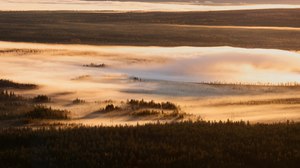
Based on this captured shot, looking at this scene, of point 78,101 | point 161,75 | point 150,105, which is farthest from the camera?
point 161,75

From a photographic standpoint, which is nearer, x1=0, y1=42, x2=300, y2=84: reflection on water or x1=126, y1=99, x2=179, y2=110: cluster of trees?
x1=126, y1=99, x2=179, y2=110: cluster of trees

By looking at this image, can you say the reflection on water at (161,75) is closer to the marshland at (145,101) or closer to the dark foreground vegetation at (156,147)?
the marshland at (145,101)

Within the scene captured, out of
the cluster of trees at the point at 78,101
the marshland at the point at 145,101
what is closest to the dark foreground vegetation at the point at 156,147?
the marshland at the point at 145,101

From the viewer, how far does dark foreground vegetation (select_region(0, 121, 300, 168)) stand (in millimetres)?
11039

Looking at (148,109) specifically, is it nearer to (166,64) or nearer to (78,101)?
(78,101)

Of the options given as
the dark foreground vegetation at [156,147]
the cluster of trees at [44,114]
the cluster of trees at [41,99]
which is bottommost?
the dark foreground vegetation at [156,147]

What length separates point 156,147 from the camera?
11.9 metres

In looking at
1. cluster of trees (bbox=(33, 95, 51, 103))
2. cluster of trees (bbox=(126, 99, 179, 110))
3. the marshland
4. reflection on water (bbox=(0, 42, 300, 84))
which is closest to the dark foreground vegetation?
the marshland

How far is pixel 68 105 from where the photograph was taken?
22.3 m

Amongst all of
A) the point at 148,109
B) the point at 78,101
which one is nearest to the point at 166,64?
the point at 78,101

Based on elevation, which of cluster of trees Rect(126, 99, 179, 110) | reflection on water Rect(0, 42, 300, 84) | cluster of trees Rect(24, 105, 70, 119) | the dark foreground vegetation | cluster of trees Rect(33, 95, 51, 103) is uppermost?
reflection on water Rect(0, 42, 300, 84)

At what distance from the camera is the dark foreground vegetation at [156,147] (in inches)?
435

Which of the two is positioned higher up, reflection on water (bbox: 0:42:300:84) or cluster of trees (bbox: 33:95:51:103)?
reflection on water (bbox: 0:42:300:84)

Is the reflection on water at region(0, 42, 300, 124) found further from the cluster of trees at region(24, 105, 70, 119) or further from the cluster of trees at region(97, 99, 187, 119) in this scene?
the cluster of trees at region(24, 105, 70, 119)
